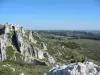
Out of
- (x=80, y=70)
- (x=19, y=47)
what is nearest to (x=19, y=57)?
(x=19, y=47)

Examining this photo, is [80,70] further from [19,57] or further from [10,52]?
[10,52]

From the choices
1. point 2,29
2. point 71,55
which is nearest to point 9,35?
point 2,29

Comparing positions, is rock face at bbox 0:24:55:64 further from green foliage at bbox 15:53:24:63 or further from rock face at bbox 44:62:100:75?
rock face at bbox 44:62:100:75

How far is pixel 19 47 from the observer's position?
124m

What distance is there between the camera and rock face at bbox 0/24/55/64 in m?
117

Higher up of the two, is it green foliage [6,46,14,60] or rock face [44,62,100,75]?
rock face [44,62,100,75]

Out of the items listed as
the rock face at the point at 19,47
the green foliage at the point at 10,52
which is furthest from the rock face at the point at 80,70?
the green foliage at the point at 10,52

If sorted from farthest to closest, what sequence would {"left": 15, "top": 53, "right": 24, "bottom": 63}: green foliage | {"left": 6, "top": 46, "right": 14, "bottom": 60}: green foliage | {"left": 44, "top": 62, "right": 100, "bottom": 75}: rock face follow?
1. {"left": 15, "top": 53, "right": 24, "bottom": 63}: green foliage
2. {"left": 6, "top": 46, "right": 14, "bottom": 60}: green foliage
3. {"left": 44, "top": 62, "right": 100, "bottom": 75}: rock face

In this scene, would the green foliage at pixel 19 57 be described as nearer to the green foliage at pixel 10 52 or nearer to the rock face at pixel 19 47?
the rock face at pixel 19 47

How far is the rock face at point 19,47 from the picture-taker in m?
117

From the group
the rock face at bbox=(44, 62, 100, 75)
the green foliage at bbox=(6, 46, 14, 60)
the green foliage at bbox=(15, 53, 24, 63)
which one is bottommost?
the green foliage at bbox=(15, 53, 24, 63)

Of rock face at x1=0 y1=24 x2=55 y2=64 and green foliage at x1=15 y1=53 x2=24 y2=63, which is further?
rock face at x1=0 y1=24 x2=55 y2=64

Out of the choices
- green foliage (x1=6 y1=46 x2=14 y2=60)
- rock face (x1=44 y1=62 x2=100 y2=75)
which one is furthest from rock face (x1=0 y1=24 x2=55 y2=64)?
rock face (x1=44 y1=62 x2=100 y2=75)

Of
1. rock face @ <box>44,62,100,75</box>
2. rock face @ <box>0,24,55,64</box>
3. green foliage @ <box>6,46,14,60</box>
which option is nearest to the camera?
rock face @ <box>44,62,100,75</box>
